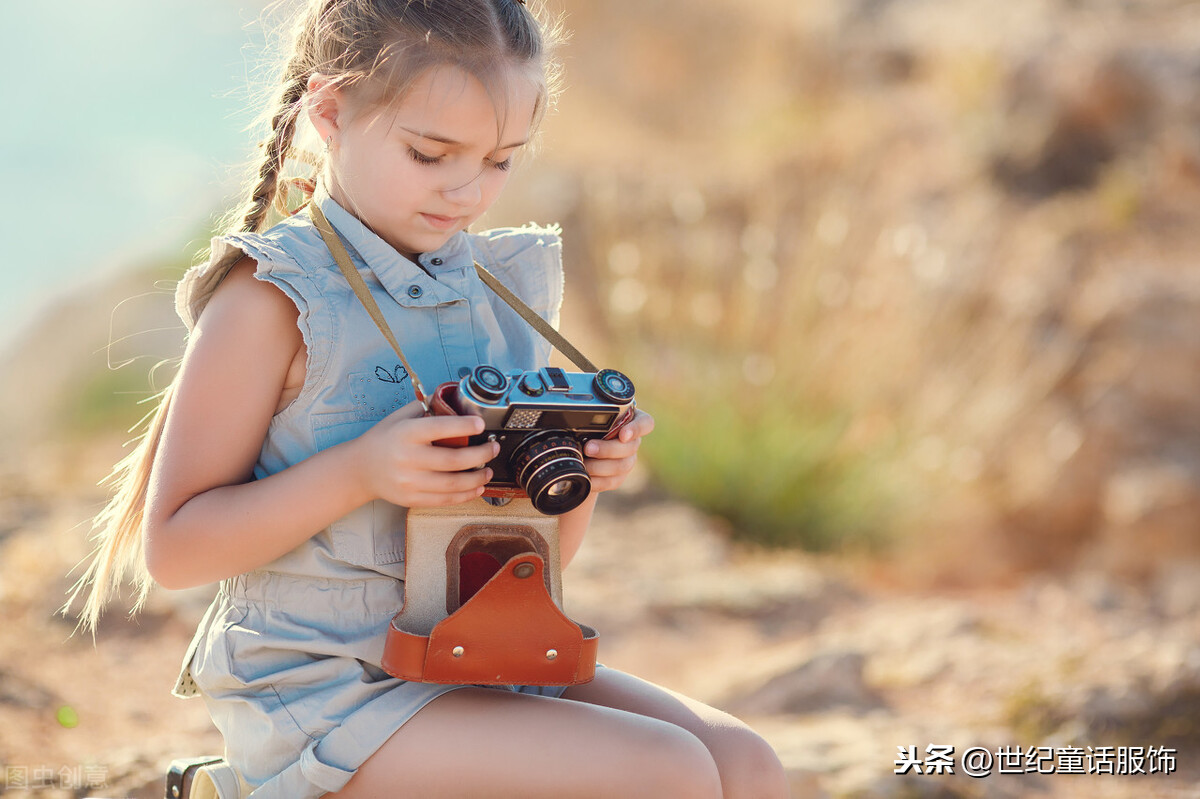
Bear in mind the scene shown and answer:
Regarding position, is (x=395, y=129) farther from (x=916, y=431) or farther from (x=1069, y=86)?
(x=1069, y=86)

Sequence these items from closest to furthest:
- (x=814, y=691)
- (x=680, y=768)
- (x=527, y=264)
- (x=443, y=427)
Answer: (x=443, y=427) → (x=680, y=768) → (x=527, y=264) → (x=814, y=691)

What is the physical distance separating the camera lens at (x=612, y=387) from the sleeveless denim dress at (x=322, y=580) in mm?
286

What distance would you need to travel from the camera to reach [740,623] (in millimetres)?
4180

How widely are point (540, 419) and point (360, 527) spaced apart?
33cm

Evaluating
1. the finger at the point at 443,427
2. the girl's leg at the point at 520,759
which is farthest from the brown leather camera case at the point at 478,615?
the finger at the point at 443,427

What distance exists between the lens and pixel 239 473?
1567 mm

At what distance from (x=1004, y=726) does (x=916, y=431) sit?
2.56 metres

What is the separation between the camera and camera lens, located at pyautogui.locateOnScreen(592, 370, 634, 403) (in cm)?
155

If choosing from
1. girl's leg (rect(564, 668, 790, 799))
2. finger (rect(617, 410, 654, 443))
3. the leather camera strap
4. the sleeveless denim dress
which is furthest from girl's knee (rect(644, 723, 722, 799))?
the leather camera strap

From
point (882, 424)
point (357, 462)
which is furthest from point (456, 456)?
point (882, 424)

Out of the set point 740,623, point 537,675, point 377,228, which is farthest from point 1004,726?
point 377,228

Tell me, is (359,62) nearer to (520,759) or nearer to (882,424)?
(520,759)

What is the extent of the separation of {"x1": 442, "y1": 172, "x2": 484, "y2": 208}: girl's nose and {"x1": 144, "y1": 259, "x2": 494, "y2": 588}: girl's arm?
29cm

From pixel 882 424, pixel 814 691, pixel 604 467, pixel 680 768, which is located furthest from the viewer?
pixel 882 424
